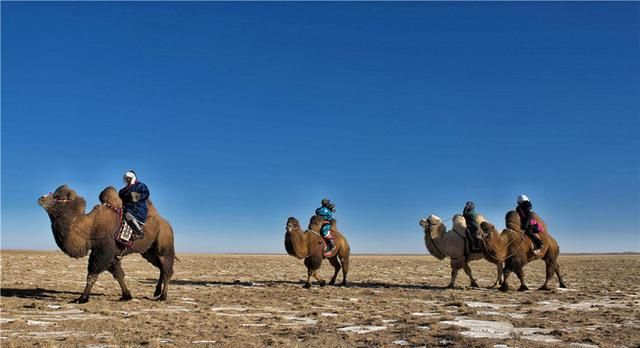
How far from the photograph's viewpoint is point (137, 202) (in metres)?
10.9

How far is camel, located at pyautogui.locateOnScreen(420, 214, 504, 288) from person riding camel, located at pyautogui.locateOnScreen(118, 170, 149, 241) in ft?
28.3

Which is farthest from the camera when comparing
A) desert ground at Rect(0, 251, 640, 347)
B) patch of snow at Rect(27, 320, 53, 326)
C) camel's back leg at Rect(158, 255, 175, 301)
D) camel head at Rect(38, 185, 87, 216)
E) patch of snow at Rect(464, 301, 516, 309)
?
camel's back leg at Rect(158, 255, 175, 301)

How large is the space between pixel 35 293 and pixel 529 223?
1306cm

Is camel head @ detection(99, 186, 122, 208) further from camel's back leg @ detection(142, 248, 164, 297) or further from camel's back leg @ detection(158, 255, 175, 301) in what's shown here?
camel's back leg @ detection(158, 255, 175, 301)

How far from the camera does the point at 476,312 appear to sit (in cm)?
970

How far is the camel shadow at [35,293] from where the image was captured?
11.0 meters

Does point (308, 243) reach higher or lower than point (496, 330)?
higher

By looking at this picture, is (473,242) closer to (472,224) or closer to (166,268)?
(472,224)

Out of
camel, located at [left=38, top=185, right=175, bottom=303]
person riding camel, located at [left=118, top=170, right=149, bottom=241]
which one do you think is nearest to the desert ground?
camel, located at [left=38, top=185, right=175, bottom=303]

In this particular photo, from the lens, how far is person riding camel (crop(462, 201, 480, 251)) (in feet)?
49.3

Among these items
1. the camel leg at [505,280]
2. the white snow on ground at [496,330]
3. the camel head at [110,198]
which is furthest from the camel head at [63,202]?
the camel leg at [505,280]

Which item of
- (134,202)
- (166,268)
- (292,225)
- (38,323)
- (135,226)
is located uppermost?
(134,202)

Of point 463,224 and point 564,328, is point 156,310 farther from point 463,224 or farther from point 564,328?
point 463,224

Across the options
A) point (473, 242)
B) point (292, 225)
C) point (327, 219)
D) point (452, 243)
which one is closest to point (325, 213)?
point (327, 219)
